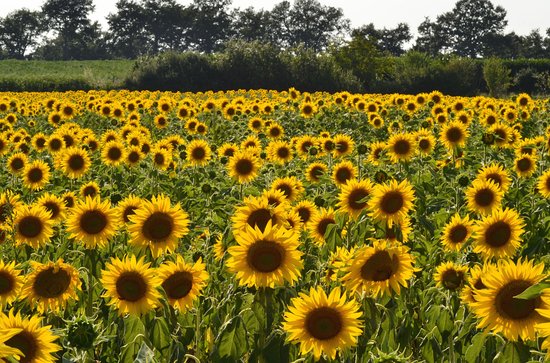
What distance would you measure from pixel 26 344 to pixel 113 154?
261 inches

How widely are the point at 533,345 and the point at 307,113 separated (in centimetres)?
1225

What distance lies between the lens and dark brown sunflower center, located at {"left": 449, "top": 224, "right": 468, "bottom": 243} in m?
4.79

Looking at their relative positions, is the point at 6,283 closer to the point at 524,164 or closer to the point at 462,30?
the point at 524,164

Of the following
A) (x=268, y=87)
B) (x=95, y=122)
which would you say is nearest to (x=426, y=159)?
(x=95, y=122)

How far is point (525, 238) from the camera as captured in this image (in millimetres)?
5223

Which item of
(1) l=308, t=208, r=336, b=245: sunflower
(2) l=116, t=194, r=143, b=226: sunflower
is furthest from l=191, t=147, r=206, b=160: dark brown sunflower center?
(1) l=308, t=208, r=336, b=245: sunflower

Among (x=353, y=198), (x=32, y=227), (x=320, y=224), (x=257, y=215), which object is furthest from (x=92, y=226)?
(x=353, y=198)

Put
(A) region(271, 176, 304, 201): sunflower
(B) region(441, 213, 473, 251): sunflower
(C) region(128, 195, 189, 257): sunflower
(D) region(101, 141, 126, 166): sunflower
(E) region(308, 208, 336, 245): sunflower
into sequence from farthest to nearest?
1. (D) region(101, 141, 126, 166): sunflower
2. (A) region(271, 176, 304, 201): sunflower
3. (E) region(308, 208, 336, 245): sunflower
4. (B) region(441, 213, 473, 251): sunflower
5. (C) region(128, 195, 189, 257): sunflower

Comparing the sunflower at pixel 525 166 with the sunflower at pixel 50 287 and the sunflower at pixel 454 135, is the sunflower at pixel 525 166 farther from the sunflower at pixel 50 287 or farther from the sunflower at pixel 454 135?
the sunflower at pixel 50 287

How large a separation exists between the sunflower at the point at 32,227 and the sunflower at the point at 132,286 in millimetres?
1887

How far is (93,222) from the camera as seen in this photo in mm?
4547

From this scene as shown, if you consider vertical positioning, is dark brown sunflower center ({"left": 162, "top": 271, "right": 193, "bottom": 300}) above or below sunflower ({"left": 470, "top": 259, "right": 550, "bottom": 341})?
below

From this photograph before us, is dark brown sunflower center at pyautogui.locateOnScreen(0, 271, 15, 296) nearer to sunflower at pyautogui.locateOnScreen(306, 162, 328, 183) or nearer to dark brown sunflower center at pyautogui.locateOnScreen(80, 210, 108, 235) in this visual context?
dark brown sunflower center at pyautogui.locateOnScreen(80, 210, 108, 235)

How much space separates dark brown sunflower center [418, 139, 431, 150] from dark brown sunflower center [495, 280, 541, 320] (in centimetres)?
616
